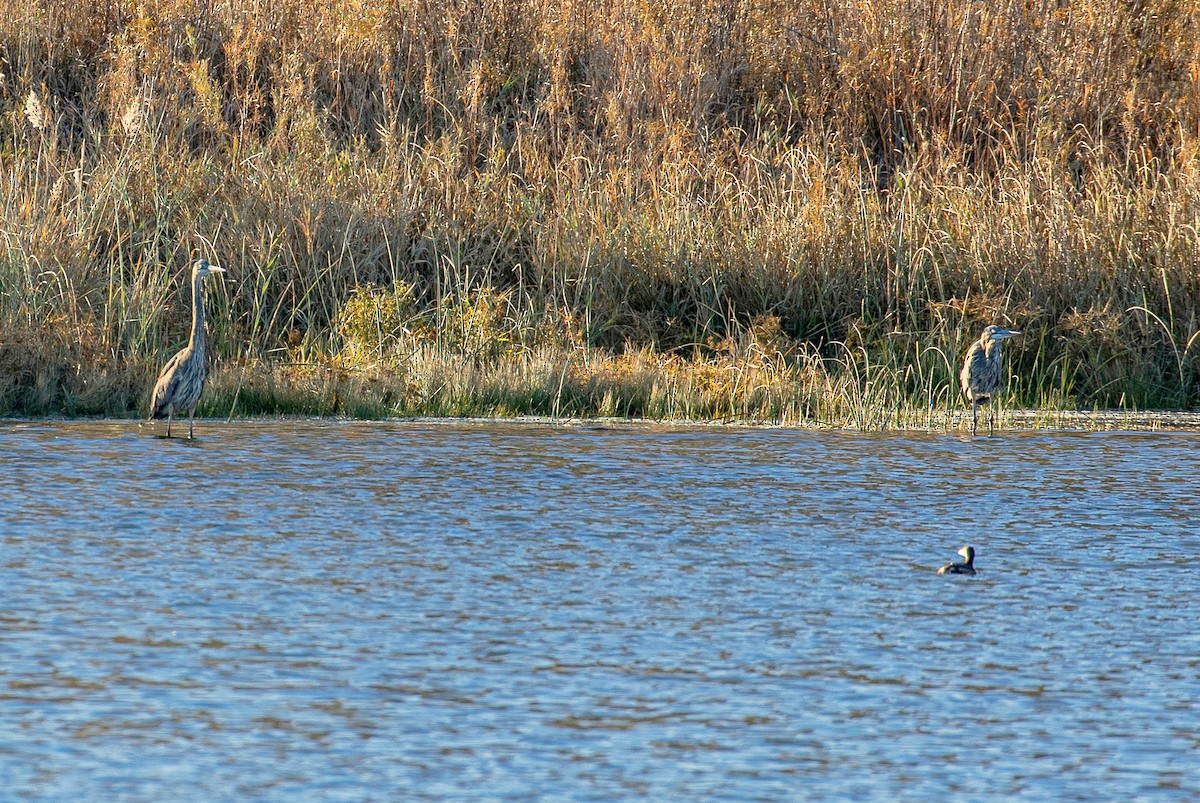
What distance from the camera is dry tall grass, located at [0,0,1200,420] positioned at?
Answer: 452 inches

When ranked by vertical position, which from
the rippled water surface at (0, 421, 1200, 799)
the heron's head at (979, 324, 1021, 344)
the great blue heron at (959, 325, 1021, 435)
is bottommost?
the rippled water surface at (0, 421, 1200, 799)

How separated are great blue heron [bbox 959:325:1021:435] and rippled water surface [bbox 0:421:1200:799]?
0.93 meters

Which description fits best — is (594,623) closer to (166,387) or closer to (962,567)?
(962,567)

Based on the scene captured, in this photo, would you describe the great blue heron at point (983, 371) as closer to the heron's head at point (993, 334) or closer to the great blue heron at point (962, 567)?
the heron's head at point (993, 334)

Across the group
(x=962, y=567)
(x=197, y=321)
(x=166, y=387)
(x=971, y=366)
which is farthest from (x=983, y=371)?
(x=166, y=387)

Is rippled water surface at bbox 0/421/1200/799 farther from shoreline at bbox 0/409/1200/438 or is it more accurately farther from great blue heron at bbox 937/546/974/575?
shoreline at bbox 0/409/1200/438

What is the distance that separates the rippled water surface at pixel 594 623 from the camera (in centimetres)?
462

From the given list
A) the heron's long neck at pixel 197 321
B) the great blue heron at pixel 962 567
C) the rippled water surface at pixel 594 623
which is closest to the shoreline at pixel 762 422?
the heron's long neck at pixel 197 321

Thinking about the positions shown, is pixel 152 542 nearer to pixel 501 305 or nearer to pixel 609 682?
pixel 609 682

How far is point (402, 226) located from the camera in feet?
40.9

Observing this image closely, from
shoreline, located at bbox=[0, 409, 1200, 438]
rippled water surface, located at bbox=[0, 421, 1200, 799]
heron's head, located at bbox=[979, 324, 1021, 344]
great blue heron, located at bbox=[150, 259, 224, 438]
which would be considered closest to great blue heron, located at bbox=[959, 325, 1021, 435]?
heron's head, located at bbox=[979, 324, 1021, 344]

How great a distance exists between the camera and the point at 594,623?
605 centimetres

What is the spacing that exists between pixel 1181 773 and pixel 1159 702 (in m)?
0.63

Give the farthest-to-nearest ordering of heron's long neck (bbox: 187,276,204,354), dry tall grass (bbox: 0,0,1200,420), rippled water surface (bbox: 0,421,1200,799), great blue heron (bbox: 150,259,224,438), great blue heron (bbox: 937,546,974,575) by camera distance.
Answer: dry tall grass (bbox: 0,0,1200,420)
heron's long neck (bbox: 187,276,204,354)
great blue heron (bbox: 150,259,224,438)
great blue heron (bbox: 937,546,974,575)
rippled water surface (bbox: 0,421,1200,799)
